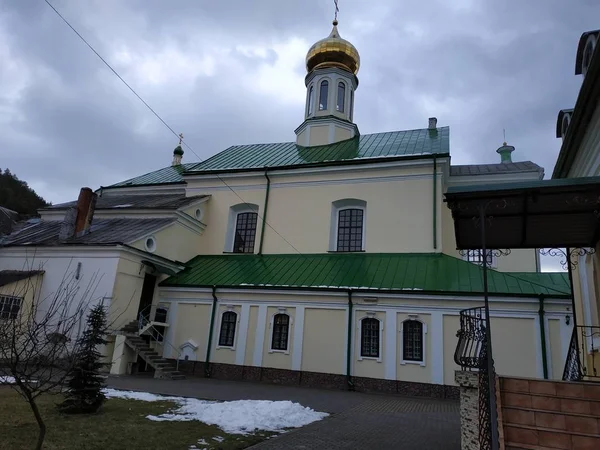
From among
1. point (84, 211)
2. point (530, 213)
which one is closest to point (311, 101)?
point (84, 211)

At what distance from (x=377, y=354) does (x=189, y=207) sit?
35.9 feet

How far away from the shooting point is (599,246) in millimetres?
8195

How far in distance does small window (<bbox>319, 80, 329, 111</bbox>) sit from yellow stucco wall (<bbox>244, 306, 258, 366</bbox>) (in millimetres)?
12937

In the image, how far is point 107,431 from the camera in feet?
23.7

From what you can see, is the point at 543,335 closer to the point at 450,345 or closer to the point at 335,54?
the point at 450,345

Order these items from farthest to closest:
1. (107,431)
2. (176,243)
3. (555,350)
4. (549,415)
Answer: (176,243) < (555,350) < (107,431) < (549,415)

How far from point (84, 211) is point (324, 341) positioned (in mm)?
11383

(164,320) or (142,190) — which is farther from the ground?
(142,190)

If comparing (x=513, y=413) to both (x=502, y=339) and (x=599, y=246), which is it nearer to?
(x=599, y=246)

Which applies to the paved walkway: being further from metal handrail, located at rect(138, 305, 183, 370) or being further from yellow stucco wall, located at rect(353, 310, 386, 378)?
metal handrail, located at rect(138, 305, 183, 370)

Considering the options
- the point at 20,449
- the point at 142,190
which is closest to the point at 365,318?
the point at 20,449

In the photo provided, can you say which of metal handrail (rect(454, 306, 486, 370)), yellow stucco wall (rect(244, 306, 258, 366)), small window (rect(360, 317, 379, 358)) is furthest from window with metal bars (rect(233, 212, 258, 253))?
metal handrail (rect(454, 306, 486, 370))

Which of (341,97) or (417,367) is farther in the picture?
(341,97)

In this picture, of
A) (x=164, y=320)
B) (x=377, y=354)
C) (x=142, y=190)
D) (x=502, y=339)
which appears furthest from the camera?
(x=142, y=190)
